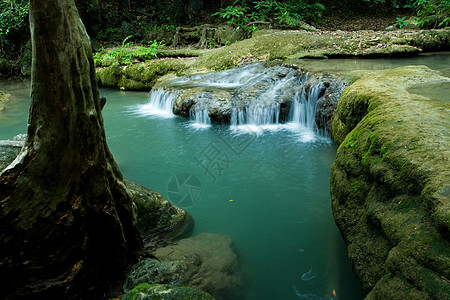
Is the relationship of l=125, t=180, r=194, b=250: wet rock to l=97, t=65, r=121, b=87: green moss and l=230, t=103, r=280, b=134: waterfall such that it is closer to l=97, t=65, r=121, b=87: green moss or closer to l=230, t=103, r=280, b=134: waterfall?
l=230, t=103, r=280, b=134: waterfall

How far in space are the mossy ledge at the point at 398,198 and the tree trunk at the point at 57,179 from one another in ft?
6.99

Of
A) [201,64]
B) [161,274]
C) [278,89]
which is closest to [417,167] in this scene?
[161,274]

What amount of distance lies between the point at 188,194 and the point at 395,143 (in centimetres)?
357

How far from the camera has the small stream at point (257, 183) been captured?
3505 mm

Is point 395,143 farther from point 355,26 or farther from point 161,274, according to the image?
point 355,26

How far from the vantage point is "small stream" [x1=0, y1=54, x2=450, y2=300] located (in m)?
3.50

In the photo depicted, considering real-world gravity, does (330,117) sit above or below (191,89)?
below

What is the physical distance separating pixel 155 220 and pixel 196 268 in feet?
3.04

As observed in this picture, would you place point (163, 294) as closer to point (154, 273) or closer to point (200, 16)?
point (154, 273)

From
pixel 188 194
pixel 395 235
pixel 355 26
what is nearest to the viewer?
pixel 395 235

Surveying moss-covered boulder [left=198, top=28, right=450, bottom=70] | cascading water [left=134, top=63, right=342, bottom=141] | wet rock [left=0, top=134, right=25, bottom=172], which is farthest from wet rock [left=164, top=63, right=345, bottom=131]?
wet rock [left=0, top=134, right=25, bottom=172]

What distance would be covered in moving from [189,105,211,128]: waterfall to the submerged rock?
5545 mm

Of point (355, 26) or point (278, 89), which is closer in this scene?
point (278, 89)

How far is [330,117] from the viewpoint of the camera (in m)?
7.45
